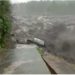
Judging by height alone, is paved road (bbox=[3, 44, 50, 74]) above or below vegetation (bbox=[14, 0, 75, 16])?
below

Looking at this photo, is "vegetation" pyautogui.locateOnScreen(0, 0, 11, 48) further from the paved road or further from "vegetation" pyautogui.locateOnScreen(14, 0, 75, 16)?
"vegetation" pyautogui.locateOnScreen(14, 0, 75, 16)

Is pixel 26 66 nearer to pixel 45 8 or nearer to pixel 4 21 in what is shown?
pixel 4 21

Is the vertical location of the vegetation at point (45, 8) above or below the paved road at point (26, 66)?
above

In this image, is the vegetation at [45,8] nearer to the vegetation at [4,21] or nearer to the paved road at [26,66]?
the vegetation at [4,21]

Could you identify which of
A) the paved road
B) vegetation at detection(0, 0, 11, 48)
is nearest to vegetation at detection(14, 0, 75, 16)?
vegetation at detection(0, 0, 11, 48)

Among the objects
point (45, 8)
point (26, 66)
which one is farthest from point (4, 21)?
point (45, 8)

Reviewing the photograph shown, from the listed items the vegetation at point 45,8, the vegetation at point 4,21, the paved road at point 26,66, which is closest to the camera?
the paved road at point 26,66

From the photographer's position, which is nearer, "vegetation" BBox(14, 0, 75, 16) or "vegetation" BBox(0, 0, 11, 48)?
"vegetation" BBox(0, 0, 11, 48)

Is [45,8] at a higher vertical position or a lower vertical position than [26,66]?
higher

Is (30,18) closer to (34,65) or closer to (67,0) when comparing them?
(67,0)

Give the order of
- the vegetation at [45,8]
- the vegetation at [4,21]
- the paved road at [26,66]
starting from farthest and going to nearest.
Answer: the vegetation at [45,8]
the vegetation at [4,21]
the paved road at [26,66]

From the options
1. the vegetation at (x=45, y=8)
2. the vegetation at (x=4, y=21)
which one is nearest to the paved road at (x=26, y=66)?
the vegetation at (x=4, y=21)

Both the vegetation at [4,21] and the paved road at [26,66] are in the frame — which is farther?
→ the vegetation at [4,21]

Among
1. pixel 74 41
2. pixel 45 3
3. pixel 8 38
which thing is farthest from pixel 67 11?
pixel 8 38
